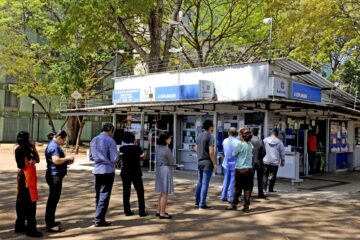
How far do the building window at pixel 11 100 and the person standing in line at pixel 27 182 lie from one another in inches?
1340

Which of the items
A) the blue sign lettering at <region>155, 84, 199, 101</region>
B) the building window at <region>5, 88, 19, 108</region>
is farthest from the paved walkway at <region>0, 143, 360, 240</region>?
the building window at <region>5, 88, 19, 108</region>

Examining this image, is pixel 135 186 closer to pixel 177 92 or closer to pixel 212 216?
pixel 212 216

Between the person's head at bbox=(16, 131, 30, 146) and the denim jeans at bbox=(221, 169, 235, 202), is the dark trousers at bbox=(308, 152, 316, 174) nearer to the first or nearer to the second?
the denim jeans at bbox=(221, 169, 235, 202)

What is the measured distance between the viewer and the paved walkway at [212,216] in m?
6.61

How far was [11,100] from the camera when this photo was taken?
38.3 m

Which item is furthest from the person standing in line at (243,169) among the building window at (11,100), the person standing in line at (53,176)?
the building window at (11,100)

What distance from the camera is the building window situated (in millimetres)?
37906

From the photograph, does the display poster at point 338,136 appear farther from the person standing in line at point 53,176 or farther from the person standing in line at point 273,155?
the person standing in line at point 53,176

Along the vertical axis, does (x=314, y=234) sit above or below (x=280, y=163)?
below

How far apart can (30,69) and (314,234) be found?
23.8 meters

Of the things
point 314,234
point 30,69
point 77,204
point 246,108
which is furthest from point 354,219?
point 30,69

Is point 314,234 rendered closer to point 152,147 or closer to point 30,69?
point 152,147

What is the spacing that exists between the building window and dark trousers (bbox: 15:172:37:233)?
112ft

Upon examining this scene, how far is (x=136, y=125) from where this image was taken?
17.8 m
